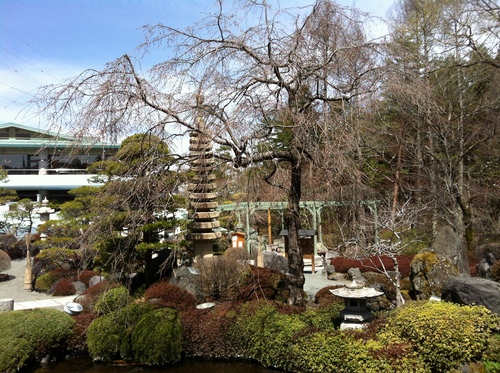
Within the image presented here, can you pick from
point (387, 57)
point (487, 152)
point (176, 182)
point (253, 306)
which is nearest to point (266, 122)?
point (176, 182)

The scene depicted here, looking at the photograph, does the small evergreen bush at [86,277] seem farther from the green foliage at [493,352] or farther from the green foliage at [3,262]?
the green foliage at [493,352]

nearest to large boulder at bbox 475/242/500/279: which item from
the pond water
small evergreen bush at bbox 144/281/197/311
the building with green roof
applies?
the pond water

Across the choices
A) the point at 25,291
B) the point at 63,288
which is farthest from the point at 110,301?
the point at 25,291

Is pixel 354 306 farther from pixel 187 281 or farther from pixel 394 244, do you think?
pixel 187 281

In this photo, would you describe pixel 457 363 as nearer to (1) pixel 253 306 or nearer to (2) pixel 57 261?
(1) pixel 253 306

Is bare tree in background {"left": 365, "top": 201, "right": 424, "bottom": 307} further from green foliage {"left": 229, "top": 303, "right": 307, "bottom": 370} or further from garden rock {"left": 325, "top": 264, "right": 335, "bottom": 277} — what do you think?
green foliage {"left": 229, "top": 303, "right": 307, "bottom": 370}

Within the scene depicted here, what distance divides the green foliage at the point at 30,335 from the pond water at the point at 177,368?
36cm

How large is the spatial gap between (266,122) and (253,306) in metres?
3.51

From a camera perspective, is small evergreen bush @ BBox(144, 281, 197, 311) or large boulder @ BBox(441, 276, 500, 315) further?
small evergreen bush @ BBox(144, 281, 197, 311)

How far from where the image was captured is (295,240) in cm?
766

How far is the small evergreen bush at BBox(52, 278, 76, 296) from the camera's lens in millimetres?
12711

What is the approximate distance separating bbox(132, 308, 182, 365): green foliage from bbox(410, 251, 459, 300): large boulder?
5.45 metres

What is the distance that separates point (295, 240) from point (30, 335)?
5084 mm

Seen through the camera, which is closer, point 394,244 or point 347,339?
point 347,339
